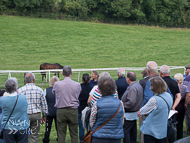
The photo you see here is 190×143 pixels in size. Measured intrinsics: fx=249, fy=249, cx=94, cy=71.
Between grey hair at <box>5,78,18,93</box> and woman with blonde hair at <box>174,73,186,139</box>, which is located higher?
grey hair at <box>5,78,18,93</box>

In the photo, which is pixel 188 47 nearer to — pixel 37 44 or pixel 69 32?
pixel 69 32

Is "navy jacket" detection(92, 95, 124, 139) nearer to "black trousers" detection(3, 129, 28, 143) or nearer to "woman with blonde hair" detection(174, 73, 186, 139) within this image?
"black trousers" detection(3, 129, 28, 143)

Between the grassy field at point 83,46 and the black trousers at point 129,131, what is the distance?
10445mm

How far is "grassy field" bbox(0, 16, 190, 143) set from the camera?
21.5 m

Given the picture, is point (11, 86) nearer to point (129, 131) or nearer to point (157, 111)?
point (157, 111)

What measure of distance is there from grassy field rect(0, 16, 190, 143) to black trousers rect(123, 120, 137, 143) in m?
10.4

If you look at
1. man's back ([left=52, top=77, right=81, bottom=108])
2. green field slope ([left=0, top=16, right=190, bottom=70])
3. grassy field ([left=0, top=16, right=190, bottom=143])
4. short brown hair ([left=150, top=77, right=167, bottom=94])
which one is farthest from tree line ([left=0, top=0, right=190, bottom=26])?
short brown hair ([left=150, top=77, right=167, bottom=94])

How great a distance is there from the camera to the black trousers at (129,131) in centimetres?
499

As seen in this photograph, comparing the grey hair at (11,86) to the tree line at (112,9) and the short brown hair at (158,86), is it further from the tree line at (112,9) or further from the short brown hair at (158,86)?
the tree line at (112,9)

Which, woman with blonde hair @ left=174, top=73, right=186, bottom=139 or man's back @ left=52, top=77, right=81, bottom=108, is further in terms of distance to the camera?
woman with blonde hair @ left=174, top=73, right=186, bottom=139

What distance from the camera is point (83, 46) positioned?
1089 inches

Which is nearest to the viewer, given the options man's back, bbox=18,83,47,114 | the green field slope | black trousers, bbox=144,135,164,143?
black trousers, bbox=144,135,164,143

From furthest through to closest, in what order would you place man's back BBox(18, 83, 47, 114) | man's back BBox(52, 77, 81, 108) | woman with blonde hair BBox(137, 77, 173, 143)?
1. man's back BBox(52, 77, 81, 108)
2. man's back BBox(18, 83, 47, 114)
3. woman with blonde hair BBox(137, 77, 173, 143)

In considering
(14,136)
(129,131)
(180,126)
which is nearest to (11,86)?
(14,136)
